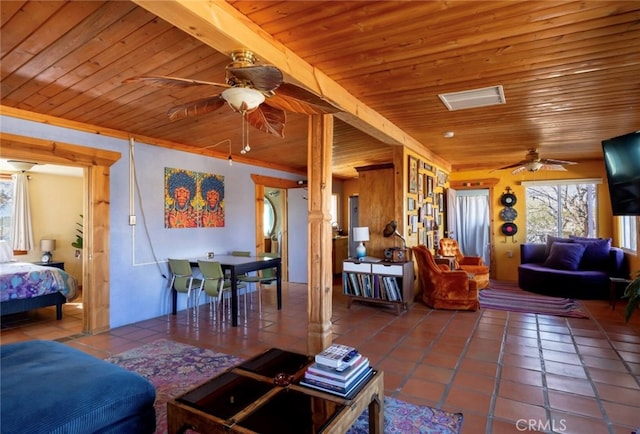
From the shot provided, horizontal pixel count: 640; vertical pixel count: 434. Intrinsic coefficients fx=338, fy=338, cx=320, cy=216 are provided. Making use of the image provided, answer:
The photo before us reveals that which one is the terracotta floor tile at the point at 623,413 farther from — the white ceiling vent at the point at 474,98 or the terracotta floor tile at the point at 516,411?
the white ceiling vent at the point at 474,98

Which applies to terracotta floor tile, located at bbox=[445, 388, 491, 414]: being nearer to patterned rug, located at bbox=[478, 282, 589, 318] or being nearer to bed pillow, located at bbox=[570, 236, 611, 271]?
patterned rug, located at bbox=[478, 282, 589, 318]

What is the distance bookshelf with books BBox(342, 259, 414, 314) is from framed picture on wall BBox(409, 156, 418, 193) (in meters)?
1.17

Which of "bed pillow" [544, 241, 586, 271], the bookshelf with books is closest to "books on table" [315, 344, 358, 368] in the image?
the bookshelf with books

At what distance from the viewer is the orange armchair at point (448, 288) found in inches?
178

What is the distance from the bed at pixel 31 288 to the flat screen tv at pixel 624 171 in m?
6.43

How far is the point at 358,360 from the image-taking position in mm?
1796

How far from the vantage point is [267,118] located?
8.18 ft

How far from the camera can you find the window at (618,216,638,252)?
534 centimetres

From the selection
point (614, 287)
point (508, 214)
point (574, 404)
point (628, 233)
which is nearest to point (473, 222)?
point (508, 214)

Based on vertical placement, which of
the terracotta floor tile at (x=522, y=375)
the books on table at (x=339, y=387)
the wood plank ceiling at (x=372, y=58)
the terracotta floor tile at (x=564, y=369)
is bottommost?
the terracotta floor tile at (x=564, y=369)

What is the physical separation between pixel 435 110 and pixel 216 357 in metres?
3.32

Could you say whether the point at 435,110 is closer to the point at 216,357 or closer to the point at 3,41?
the point at 216,357

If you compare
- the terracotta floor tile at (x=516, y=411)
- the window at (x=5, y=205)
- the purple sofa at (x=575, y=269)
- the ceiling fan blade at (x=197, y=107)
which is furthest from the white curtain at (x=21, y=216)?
the purple sofa at (x=575, y=269)

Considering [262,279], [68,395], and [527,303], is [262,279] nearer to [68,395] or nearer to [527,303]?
[68,395]
